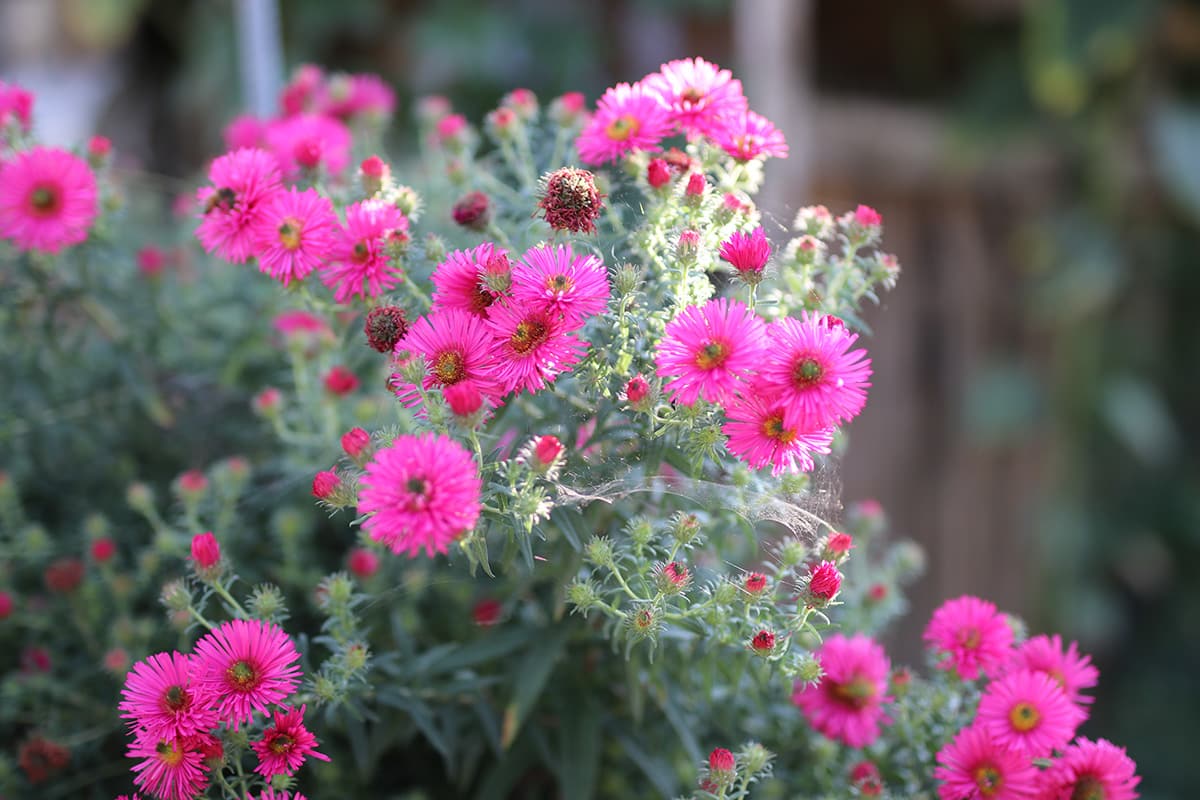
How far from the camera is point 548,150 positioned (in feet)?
2.62

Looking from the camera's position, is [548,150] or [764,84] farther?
[764,84]

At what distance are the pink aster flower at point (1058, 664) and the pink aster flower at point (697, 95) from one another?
1.21ft

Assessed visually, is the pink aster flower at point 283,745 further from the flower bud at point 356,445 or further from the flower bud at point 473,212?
the flower bud at point 473,212

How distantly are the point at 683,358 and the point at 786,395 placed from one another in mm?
53

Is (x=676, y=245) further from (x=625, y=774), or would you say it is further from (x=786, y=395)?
(x=625, y=774)

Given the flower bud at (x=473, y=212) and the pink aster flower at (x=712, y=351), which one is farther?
the flower bud at (x=473, y=212)

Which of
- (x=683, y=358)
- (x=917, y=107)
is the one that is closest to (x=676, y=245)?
(x=683, y=358)

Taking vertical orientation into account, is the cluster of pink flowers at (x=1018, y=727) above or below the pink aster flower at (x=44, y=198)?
below

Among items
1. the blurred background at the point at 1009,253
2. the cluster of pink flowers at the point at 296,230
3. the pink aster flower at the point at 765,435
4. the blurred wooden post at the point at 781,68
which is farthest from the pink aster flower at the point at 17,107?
the blurred background at the point at 1009,253

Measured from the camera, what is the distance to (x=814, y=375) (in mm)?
499

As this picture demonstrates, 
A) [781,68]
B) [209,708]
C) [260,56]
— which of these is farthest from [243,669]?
[781,68]

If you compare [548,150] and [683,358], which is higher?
[548,150]

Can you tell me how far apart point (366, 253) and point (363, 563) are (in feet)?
0.71

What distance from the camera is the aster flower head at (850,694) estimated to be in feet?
2.10
